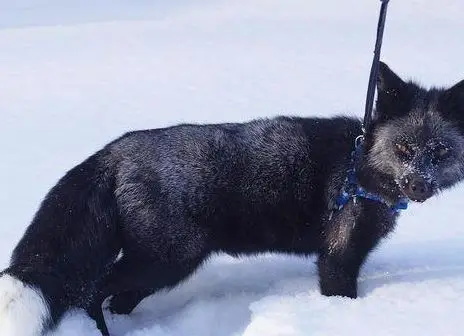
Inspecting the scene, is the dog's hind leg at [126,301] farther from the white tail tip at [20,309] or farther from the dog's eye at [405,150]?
the dog's eye at [405,150]

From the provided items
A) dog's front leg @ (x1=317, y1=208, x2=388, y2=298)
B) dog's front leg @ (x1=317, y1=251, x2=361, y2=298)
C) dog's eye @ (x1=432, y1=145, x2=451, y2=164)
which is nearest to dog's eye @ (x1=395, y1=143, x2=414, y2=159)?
dog's eye @ (x1=432, y1=145, x2=451, y2=164)

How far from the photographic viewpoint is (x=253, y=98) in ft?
35.1

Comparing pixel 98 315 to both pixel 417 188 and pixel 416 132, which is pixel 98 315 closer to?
pixel 417 188

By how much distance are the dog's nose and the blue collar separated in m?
0.31

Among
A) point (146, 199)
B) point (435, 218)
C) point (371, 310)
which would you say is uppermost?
point (146, 199)

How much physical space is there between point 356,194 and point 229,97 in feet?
21.1

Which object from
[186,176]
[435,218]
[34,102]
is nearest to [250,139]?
[186,176]

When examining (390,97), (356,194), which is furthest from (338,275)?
(390,97)

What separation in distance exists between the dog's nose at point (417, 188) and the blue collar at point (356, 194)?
1.03 ft

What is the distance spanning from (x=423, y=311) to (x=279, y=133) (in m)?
1.61

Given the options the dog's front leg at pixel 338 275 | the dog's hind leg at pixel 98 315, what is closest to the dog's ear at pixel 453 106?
the dog's front leg at pixel 338 275

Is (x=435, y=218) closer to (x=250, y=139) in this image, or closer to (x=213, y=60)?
(x=250, y=139)

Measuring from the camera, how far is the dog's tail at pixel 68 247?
12.9ft

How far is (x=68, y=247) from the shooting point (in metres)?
4.22
